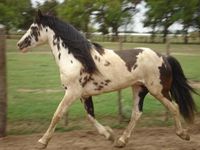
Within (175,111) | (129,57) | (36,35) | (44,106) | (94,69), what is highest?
(36,35)

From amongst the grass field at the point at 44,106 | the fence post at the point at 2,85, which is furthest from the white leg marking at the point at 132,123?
the fence post at the point at 2,85

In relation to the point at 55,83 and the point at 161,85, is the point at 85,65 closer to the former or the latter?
the point at 161,85

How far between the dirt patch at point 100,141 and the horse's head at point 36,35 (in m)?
1.51

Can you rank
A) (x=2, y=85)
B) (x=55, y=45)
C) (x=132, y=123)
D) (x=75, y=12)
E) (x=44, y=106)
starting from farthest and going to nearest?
(x=75, y=12) → (x=44, y=106) → (x=2, y=85) → (x=132, y=123) → (x=55, y=45)

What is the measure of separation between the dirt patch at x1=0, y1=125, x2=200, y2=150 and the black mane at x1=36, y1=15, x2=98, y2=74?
1.28 meters

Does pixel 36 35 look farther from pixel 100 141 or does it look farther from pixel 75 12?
pixel 75 12

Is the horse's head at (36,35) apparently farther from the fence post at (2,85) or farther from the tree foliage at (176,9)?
the tree foliage at (176,9)

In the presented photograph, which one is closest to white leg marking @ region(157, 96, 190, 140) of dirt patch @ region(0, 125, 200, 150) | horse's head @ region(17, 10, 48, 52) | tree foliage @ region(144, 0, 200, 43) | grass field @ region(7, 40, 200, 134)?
dirt patch @ region(0, 125, 200, 150)

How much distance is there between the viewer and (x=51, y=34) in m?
6.21

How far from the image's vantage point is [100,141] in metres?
6.89

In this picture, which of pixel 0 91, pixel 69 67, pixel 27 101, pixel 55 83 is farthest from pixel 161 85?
pixel 55 83

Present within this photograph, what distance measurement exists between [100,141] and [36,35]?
6.44ft

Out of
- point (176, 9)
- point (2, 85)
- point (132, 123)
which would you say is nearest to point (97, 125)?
point (132, 123)

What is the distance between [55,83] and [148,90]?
7.71 metres
